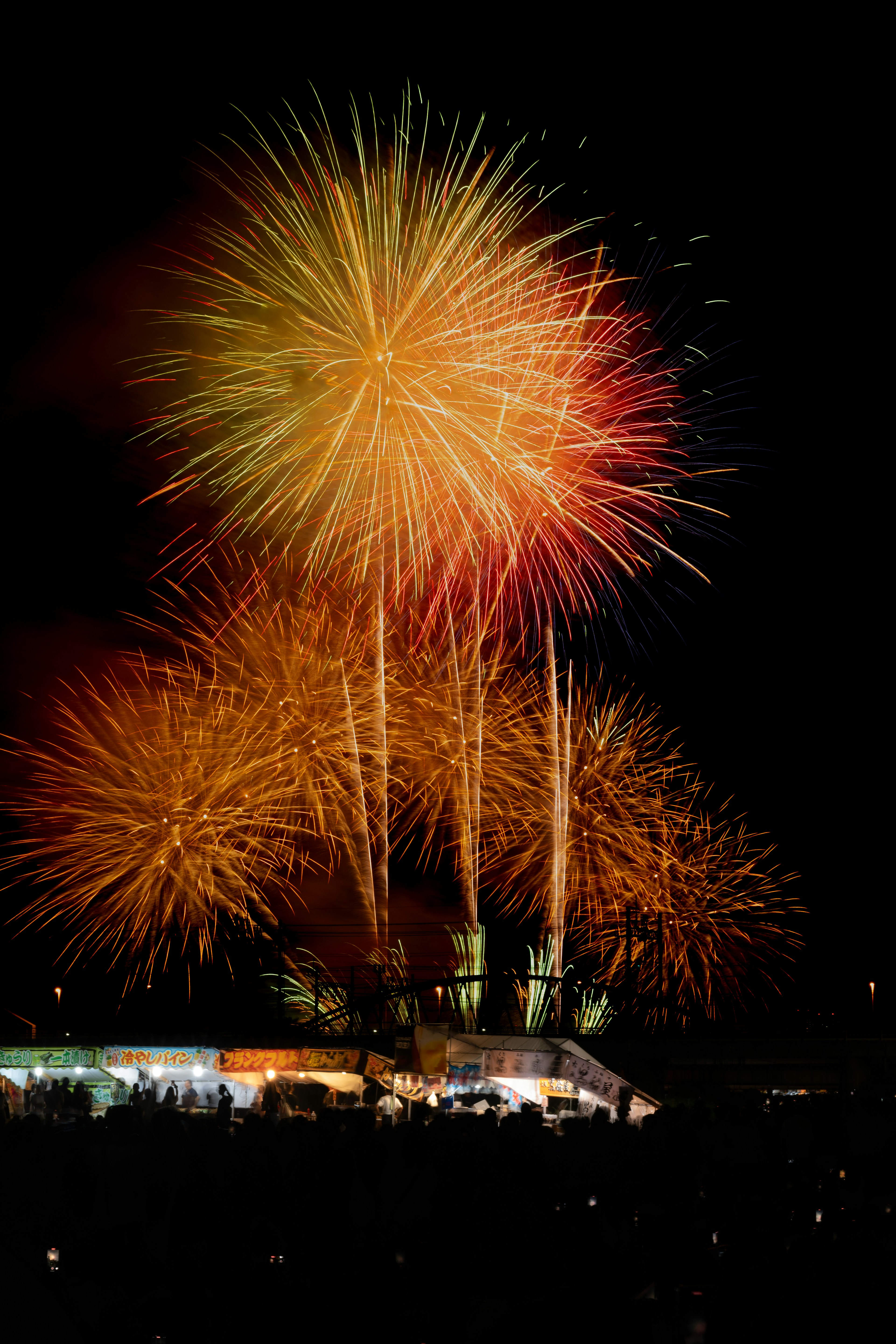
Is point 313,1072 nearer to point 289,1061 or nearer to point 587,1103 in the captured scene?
point 289,1061

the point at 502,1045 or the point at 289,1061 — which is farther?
the point at 502,1045

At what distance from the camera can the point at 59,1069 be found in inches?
765

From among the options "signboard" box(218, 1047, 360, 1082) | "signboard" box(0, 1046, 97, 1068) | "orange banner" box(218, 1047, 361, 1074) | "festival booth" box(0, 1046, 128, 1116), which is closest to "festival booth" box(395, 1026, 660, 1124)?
"signboard" box(218, 1047, 360, 1082)

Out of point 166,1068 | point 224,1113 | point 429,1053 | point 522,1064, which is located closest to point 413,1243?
point 224,1113

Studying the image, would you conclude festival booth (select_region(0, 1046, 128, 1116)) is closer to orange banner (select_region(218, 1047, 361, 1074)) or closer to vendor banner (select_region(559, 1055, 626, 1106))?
orange banner (select_region(218, 1047, 361, 1074))

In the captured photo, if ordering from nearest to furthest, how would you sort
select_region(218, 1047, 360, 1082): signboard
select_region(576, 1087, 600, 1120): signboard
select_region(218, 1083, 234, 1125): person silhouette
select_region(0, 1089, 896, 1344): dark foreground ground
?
select_region(0, 1089, 896, 1344): dark foreground ground, select_region(218, 1083, 234, 1125): person silhouette, select_region(218, 1047, 360, 1082): signboard, select_region(576, 1087, 600, 1120): signboard

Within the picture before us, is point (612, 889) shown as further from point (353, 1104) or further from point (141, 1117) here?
point (141, 1117)

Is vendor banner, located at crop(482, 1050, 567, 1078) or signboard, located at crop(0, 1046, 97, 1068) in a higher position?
vendor banner, located at crop(482, 1050, 567, 1078)

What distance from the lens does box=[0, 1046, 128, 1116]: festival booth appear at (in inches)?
761

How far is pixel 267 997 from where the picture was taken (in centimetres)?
3484

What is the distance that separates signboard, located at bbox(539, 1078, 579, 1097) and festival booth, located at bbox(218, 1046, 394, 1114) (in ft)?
8.38

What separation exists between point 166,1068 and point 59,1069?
1737 mm

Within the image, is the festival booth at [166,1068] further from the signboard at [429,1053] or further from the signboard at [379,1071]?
the signboard at [429,1053]

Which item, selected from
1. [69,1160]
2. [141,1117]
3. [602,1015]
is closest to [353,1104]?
[141,1117]
